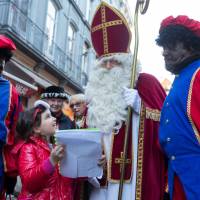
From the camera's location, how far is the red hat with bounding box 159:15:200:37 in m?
2.55

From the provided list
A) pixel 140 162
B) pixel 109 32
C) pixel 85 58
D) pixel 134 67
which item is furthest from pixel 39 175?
pixel 85 58

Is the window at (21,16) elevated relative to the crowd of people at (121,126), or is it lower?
elevated

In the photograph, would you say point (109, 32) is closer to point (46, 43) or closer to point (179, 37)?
point (179, 37)

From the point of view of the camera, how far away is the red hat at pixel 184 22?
2.55m

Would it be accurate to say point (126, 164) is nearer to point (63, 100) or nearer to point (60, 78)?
point (63, 100)

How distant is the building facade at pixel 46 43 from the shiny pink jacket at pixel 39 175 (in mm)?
6841

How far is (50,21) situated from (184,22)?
14.1 metres

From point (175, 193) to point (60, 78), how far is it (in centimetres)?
1484

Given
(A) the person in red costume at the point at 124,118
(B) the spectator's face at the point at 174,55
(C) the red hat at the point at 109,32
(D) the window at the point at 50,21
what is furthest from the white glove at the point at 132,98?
(D) the window at the point at 50,21

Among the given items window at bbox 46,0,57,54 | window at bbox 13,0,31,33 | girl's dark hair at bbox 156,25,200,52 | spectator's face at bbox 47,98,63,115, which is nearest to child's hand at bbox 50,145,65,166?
girl's dark hair at bbox 156,25,200,52

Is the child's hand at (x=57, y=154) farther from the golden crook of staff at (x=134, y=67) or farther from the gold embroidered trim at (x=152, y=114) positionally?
the gold embroidered trim at (x=152, y=114)

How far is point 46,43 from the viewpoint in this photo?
15.4 m

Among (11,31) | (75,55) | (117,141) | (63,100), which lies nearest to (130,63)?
(117,141)

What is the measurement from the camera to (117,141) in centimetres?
337
